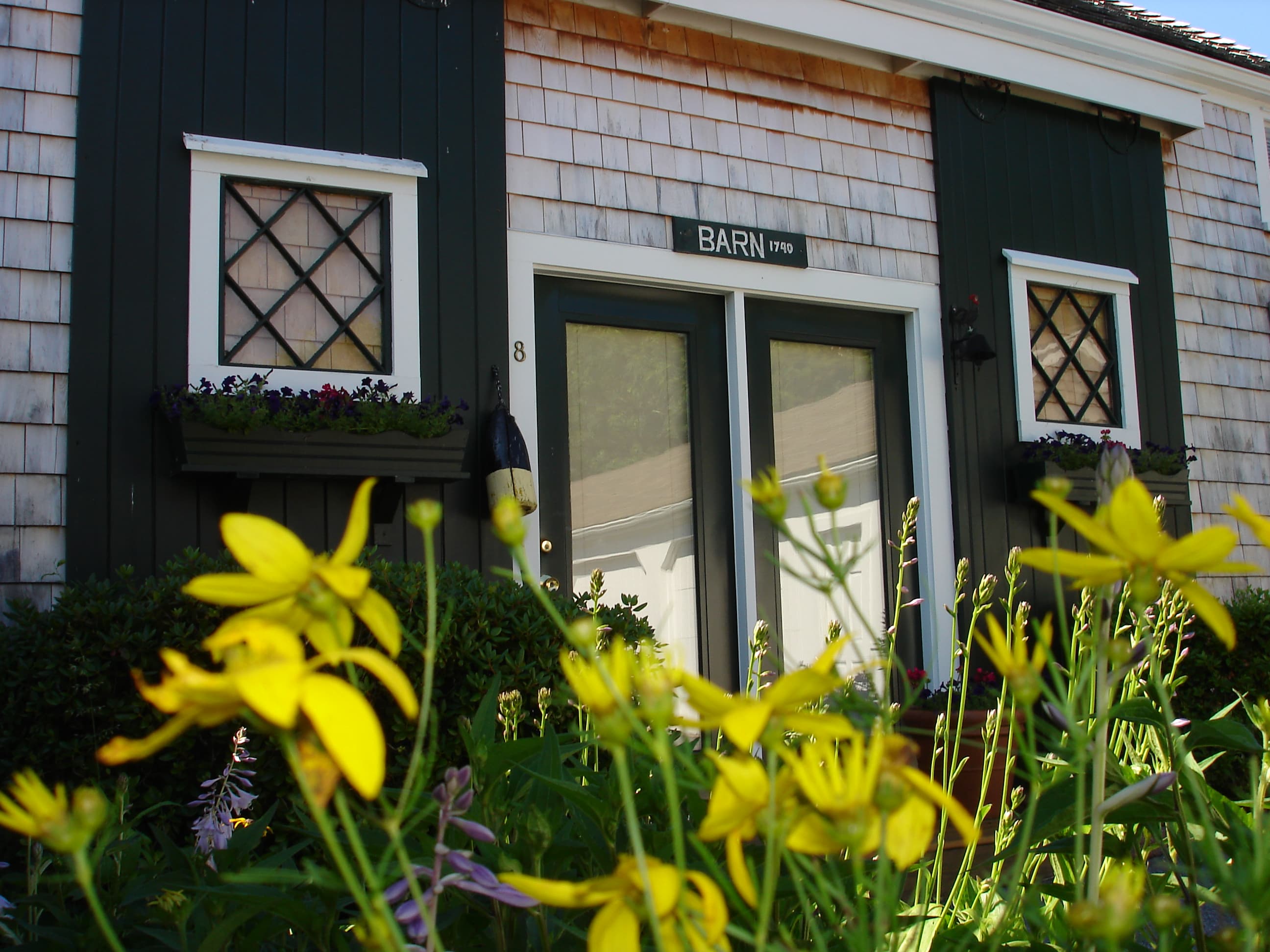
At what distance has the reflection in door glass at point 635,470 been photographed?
4.23 meters

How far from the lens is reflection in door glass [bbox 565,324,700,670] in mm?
4234

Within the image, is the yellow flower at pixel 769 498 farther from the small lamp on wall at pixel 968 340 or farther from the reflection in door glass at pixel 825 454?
the small lamp on wall at pixel 968 340

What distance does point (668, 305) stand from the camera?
4469 millimetres

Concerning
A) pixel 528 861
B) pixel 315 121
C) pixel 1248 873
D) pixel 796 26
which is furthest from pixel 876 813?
pixel 796 26

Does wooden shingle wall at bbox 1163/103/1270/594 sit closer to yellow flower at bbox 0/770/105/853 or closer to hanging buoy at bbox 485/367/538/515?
hanging buoy at bbox 485/367/538/515

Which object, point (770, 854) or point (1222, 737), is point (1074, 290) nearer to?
point (1222, 737)

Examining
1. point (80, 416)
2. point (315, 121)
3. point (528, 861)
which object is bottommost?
point (528, 861)

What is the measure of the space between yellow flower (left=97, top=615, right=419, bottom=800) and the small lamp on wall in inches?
185

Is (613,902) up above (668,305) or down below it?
below

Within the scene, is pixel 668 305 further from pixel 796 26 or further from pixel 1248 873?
pixel 1248 873

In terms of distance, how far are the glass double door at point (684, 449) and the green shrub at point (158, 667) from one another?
3.74ft

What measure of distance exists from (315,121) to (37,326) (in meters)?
1.21

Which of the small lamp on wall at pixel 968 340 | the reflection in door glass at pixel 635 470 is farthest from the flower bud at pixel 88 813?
the small lamp on wall at pixel 968 340

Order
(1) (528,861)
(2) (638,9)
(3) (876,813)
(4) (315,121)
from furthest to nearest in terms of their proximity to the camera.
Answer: (2) (638,9), (4) (315,121), (1) (528,861), (3) (876,813)
